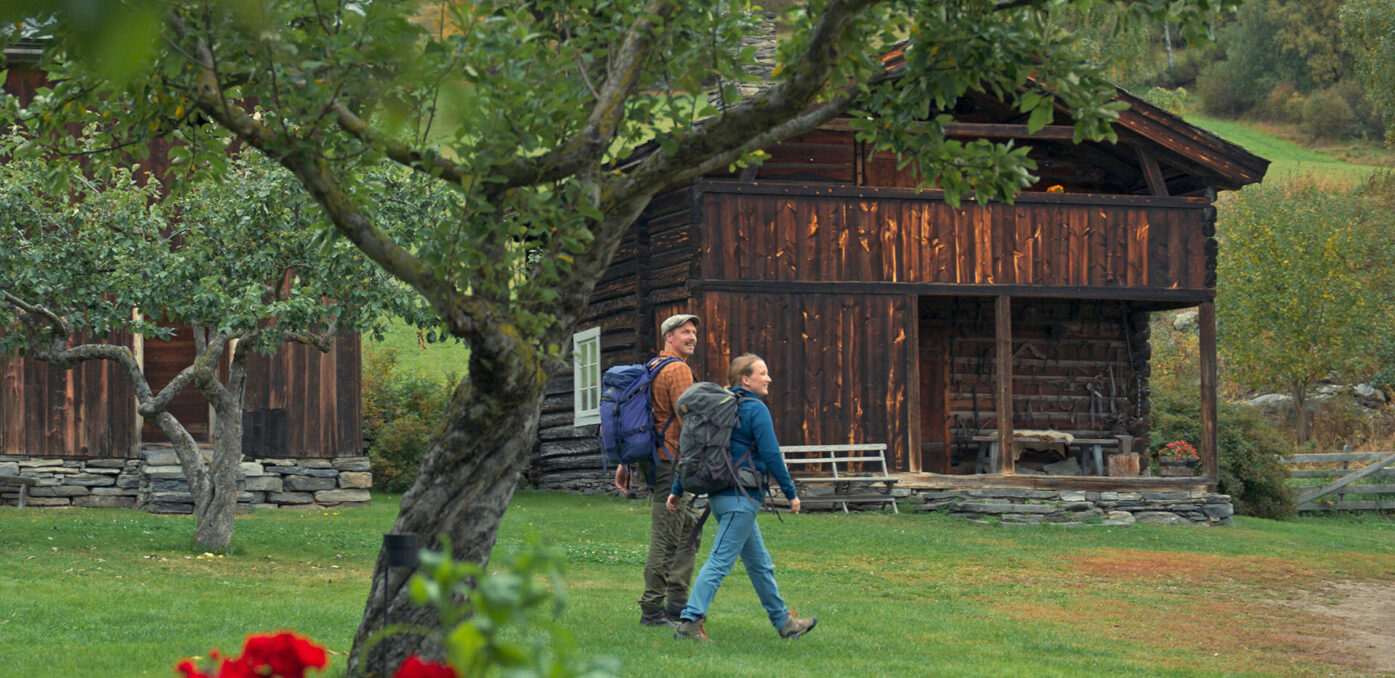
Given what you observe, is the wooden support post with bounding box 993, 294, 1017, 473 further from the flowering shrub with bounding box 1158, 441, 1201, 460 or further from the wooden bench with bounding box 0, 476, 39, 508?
the wooden bench with bounding box 0, 476, 39, 508

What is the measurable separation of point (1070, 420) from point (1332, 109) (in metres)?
54.6

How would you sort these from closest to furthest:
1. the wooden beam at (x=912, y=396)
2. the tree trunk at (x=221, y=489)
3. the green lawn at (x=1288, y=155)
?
the tree trunk at (x=221, y=489)
the wooden beam at (x=912, y=396)
the green lawn at (x=1288, y=155)

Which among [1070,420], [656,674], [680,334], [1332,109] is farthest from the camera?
[1332,109]

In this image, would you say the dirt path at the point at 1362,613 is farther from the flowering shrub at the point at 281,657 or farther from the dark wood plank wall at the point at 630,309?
the dark wood plank wall at the point at 630,309

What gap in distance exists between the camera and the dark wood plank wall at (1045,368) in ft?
73.5

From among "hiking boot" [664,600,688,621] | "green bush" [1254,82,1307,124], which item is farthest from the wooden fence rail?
"green bush" [1254,82,1307,124]

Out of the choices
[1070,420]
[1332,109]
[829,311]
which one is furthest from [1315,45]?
[829,311]

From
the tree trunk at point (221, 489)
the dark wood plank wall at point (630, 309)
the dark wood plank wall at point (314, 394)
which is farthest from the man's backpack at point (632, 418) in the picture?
the dark wood plank wall at point (314, 394)

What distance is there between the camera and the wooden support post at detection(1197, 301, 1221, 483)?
20562mm

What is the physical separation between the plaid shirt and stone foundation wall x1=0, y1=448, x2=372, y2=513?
1121 centimetres

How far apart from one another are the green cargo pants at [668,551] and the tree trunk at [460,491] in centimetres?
271

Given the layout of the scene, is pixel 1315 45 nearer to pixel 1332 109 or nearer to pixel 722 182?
pixel 1332 109

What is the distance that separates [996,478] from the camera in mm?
19594

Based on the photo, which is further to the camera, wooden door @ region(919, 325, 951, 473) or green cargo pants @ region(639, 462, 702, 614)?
wooden door @ region(919, 325, 951, 473)
